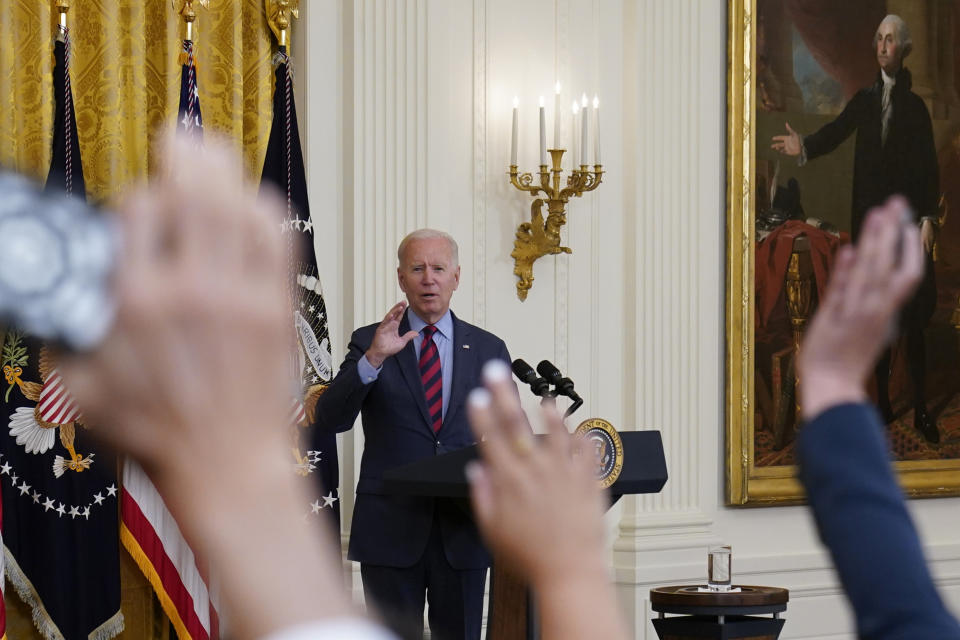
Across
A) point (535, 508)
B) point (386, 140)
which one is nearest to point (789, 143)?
point (386, 140)

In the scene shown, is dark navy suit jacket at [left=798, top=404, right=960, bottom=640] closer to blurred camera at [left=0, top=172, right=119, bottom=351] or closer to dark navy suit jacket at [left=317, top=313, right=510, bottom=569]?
blurred camera at [left=0, top=172, right=119, bottom=351]

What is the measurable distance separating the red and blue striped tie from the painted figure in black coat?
3.81 meters

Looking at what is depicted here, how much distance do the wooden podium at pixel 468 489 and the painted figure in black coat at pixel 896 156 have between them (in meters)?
4.10

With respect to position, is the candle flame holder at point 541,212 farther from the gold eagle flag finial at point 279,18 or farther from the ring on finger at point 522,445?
the ring on finger at point 522,445

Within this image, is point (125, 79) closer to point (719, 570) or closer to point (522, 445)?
point (719, 570)

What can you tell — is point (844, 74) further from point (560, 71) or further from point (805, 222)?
point (560, 71)

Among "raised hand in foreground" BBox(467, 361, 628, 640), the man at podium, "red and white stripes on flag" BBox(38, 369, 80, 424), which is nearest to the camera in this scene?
"raised hand in foreground" BBox(467, 361, 628, 640)

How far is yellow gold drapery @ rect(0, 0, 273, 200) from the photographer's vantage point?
19.0 ft

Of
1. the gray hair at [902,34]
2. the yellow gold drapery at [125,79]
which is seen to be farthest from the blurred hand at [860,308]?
the gray hair at [902,34]

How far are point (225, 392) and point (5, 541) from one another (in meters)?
5.50

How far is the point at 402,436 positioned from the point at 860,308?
14.7 ft

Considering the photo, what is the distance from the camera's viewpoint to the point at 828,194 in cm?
827

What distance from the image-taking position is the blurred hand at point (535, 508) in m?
0.76

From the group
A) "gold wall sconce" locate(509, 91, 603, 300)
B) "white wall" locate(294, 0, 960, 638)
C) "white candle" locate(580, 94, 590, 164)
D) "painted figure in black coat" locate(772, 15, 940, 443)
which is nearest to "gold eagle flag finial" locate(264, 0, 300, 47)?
"white wall" locate(294, 0, 960, 638)
